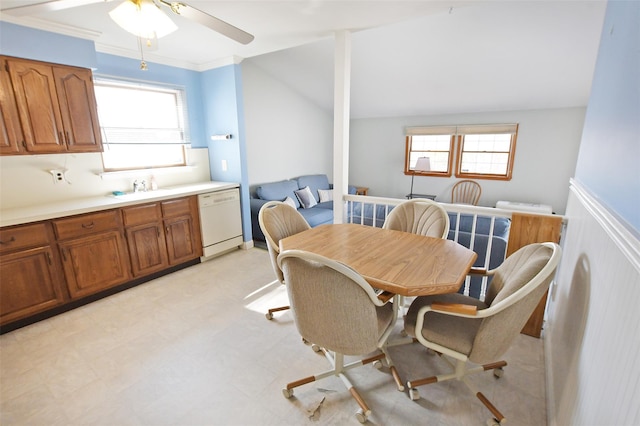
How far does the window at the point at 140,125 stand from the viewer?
3.07 metres

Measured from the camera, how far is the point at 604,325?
3.15 feet

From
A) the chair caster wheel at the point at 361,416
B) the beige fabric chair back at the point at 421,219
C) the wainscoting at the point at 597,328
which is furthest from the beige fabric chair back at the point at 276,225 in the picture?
the wainscoting at the point at 597,328

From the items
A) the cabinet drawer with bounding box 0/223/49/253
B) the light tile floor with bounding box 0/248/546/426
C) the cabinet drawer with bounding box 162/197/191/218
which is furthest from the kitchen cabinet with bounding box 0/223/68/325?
the cabinet drawer with bounding box 162/197/191/218

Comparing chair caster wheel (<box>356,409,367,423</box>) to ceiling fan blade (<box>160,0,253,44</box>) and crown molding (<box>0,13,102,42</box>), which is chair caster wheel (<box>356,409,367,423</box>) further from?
crown molding (<box>0,13,102,42</box>)

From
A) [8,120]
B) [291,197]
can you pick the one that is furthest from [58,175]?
[291,197]

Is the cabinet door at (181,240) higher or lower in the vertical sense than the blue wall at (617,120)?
lower

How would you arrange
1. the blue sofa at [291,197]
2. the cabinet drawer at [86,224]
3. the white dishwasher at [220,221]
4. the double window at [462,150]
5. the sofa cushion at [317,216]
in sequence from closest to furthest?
the cabinet drawer at [86,224]
the white dishwasher at [220,221]
the blue sofa at [291,197]
the sofa cushion at [317,216]
the double window at [462,150]

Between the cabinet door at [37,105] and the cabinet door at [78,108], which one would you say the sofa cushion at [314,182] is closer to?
the cabinet door at [78,108]

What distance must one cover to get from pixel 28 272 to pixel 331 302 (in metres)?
2.54

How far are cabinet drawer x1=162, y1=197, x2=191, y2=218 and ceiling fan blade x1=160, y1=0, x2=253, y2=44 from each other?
1.97 meters

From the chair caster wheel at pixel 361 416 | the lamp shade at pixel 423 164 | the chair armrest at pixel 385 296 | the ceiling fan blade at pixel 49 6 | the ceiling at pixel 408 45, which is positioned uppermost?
the ceiling at pixel 408 45

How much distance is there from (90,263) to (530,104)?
6419 mm

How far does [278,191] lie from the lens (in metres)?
4.77

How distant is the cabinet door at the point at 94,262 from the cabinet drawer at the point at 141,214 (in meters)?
0.16
